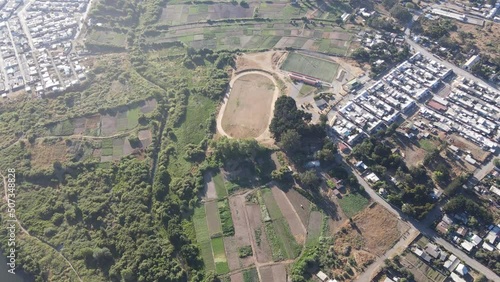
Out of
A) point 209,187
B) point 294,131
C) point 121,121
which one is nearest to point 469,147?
point 294,131

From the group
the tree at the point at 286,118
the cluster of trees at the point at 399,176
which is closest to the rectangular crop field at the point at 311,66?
the tree at the point at 286,118

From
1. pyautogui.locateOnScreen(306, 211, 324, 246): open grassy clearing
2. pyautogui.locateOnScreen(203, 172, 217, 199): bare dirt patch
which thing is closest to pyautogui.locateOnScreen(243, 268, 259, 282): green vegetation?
pyautogui.locateOnScreen(306, 211, 324, 246): open grassy clearing

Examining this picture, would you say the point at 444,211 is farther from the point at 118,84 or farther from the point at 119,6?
the point at 119,6

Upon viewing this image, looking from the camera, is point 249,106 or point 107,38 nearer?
point 249,106

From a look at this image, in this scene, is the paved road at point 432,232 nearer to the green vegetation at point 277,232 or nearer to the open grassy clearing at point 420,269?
the open grassy clearing at point 420,269

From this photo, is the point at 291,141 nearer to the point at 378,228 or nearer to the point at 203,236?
the point at 378,228

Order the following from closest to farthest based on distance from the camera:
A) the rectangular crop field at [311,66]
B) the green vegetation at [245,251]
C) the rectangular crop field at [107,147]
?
1. the green vegetation at [245,251]
2. the rectangular crop field at [107,147]
3. the rectangular crop field at [311,66]

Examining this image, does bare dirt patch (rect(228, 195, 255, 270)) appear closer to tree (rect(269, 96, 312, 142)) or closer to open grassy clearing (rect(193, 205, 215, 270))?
open grassy clearing (rect(193, 205, 215, 270))
